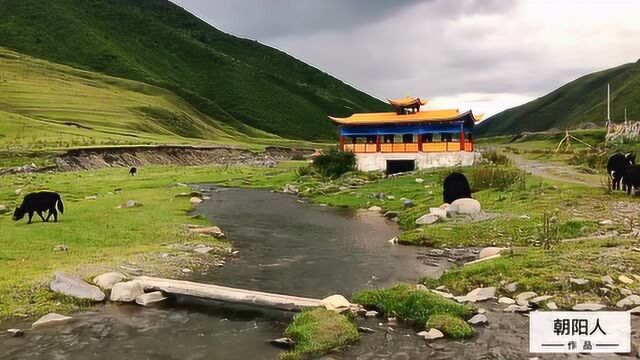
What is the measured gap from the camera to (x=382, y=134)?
2459 inches

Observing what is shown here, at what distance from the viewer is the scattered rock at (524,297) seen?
47.9ft

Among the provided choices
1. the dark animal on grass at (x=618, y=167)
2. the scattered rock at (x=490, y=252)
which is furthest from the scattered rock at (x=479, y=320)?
the dark animal on grass at (x=618, y=167)

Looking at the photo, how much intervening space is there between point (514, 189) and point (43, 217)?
27471 millimetres

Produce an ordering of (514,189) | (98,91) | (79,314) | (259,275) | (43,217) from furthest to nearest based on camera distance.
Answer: (98,91), (514,189), (43,217), (259,275), (79,314)

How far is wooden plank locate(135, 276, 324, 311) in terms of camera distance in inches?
600

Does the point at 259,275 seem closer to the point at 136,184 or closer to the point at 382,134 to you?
the point at 136,184

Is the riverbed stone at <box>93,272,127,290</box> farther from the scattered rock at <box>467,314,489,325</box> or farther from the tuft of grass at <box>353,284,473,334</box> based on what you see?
the scattered rock at <box>467,314,489,325</box>

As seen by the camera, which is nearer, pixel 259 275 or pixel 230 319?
pixel 230 319

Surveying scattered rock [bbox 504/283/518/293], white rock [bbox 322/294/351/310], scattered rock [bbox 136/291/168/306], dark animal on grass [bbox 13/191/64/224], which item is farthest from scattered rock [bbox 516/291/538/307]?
dark animal on grass [bbox 13/191/64/224]

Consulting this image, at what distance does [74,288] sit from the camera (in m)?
16.3

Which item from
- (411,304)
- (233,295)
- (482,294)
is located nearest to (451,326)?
(411,304)

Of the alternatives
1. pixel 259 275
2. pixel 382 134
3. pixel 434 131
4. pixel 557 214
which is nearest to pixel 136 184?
pixel 382 134

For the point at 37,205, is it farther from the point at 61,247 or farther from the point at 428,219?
the point at 428,219

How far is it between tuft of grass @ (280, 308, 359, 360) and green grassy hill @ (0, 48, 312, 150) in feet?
216
